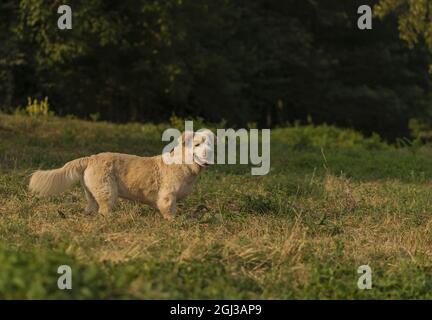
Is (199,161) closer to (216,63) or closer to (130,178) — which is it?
(130,178)

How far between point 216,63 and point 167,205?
19.3 meters

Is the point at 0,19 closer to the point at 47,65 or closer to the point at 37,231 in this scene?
the point at 47,65

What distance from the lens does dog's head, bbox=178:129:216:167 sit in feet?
29.4

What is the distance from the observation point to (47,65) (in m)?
25.0

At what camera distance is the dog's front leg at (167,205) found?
908cm

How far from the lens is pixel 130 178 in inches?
363

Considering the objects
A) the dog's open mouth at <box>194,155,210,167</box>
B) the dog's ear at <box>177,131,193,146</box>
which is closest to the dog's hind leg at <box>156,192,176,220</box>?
the dog's open mouth at <box>194,155,210,167</box>

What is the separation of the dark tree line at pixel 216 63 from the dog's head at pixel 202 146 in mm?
14386

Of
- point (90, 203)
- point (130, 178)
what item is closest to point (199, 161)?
point (130, 178)

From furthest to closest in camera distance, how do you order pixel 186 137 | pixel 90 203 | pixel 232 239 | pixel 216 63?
pixel 216 63 < pixel 90 203 < pixel 186 137 < pixel 232 239

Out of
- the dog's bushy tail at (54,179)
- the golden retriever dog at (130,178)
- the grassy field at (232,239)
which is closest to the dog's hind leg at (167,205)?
the golden retriever dog at (130,178)

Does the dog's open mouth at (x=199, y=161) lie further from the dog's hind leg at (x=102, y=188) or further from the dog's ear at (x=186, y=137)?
the dog's hind leg at (x=102, y=188)
